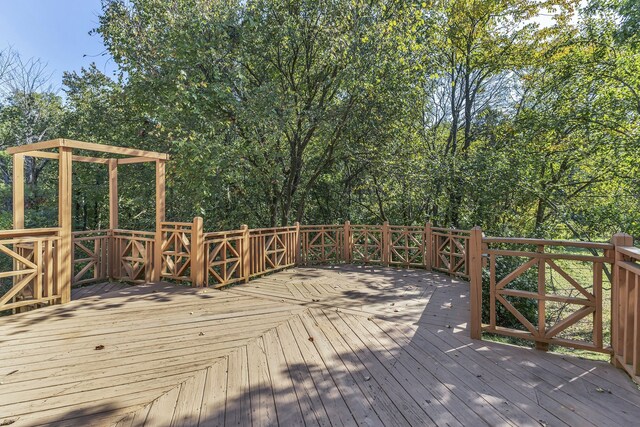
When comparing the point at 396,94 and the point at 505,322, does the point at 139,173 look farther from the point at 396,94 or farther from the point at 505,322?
the point at 505,322

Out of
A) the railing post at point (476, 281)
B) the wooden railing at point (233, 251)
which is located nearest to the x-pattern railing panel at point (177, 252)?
the wooden railing at point (233, 251)

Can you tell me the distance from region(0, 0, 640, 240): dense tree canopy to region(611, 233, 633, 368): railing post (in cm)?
465

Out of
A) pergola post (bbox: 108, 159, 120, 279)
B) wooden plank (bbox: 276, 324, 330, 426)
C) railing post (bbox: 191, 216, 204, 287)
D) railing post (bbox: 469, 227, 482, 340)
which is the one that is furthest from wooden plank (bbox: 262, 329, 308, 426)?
pergola post (bbox: 108, 159, 120, 279)

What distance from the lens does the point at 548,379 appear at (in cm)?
246

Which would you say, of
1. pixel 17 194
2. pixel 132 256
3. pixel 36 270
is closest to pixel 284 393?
pixel 36 270

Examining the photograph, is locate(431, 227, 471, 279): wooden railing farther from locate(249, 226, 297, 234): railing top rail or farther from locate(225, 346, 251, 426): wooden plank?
locate(225, 346, 251, 426): wooden plank

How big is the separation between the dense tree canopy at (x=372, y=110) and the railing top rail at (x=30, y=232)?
2.69 m

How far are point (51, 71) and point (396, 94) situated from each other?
1368 cm

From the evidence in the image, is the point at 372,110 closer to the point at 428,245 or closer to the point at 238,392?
the point at 428,245

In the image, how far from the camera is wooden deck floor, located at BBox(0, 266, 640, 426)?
201cm

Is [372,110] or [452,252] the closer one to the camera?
[452,252]

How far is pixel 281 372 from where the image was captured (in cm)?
255

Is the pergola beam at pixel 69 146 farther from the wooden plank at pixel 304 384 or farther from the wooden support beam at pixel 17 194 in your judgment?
the wooden plank at pixel 304 384

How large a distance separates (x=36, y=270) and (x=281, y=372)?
3708 millimetres
